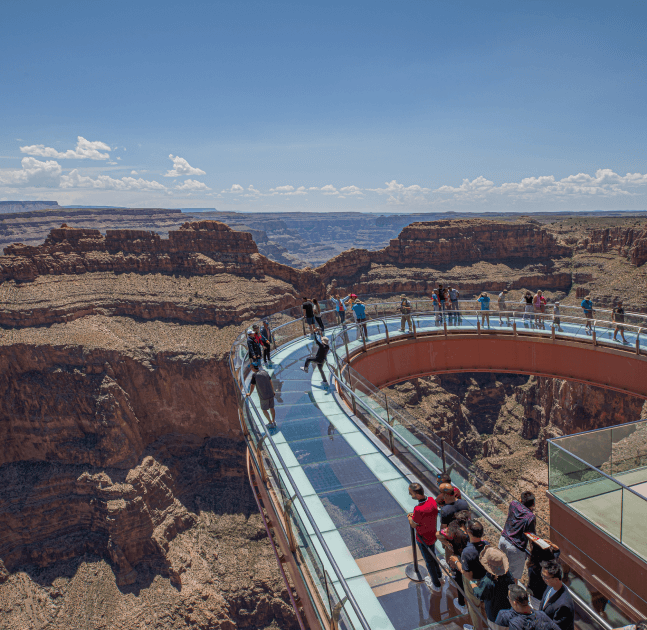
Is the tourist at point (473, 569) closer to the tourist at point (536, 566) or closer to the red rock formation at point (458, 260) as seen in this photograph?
the tourist at point (536, 566)

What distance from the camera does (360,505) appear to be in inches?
303

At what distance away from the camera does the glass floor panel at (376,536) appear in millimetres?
6793

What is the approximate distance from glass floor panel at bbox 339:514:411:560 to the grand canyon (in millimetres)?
23509

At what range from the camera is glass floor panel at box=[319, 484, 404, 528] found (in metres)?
7.43

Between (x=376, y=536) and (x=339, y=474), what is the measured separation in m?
1.72

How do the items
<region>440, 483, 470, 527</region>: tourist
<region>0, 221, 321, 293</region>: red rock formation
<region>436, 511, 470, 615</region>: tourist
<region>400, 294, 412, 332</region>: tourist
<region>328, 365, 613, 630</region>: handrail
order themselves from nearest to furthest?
1. <region>328, 365, 613, 630</region>: handrail
2. <region>436, 511, 470, 615</region>: tourist
3. <region>440, 483, 470, 527</region>: tourist
4. <region>400, 294, 412, 332</region>: tourist
5. <region>0, 221, 321, 293</region>: red rock formation

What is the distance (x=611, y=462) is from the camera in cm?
1008

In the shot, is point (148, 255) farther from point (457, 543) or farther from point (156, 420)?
point (457, 543)

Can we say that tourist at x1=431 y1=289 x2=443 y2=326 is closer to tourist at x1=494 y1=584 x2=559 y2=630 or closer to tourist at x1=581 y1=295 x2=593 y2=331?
tourist at x1=581 y1=295 x2=593 y2=331

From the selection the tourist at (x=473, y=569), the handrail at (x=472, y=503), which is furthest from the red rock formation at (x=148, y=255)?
the tourist at (x=473, y=569)

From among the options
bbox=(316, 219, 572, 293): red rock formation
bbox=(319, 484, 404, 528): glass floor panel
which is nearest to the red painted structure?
bbox=(319, 484, 404, 528): glass floor panel

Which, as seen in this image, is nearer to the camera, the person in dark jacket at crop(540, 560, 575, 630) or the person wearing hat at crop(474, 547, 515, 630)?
the person in dark jacket at crop(540, 560, 575, 630)

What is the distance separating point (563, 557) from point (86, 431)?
1521 inches

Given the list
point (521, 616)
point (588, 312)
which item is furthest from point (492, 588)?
point (588, 312)
